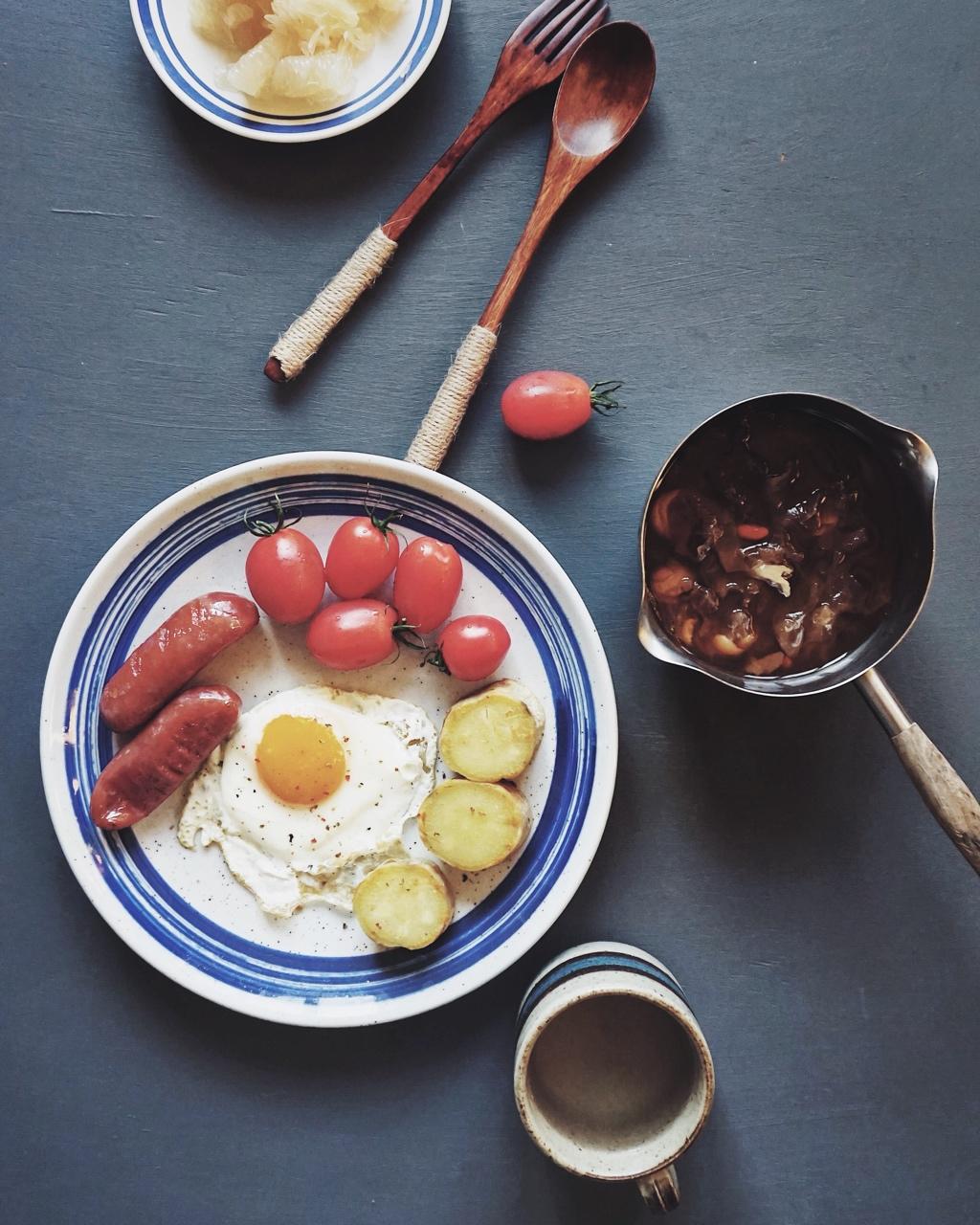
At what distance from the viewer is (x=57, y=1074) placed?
2158mm

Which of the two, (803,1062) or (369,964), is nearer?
(369,964)

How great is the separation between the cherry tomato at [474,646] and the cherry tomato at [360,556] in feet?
0.68

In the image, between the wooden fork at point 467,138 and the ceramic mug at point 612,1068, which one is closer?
the ceramic mug at point 612,1068

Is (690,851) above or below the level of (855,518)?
below

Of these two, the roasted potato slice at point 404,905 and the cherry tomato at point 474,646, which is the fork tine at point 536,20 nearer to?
the cherry tomato at point 474,646

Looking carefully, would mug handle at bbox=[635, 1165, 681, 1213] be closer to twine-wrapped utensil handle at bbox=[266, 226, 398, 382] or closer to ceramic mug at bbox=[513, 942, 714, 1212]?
ceramic mug at bbox=[513, 942, 714, 1212]

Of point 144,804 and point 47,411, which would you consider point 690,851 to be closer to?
point 144,804

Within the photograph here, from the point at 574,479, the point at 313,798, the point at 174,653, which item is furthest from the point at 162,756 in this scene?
the point at 574,479

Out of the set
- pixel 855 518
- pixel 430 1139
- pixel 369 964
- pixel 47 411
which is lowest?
pixel 430 1139

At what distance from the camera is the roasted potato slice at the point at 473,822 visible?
194 cm

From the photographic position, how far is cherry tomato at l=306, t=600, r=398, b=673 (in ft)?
6.29

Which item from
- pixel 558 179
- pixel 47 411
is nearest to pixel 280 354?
pixel 47 411

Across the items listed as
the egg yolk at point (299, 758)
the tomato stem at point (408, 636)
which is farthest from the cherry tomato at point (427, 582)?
the egg yolk at point (299, 758)

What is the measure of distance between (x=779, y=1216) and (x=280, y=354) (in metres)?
2.40
